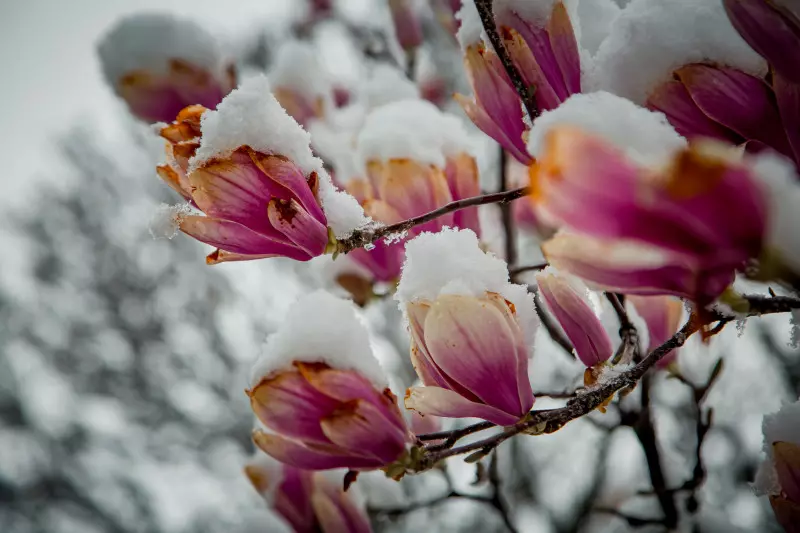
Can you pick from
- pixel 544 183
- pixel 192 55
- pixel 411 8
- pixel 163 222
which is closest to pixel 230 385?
pixel 411 8

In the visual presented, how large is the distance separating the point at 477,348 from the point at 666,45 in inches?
9.2

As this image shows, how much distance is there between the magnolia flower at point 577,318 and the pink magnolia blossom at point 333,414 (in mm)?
146

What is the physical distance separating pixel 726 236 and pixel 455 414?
0.76 feet

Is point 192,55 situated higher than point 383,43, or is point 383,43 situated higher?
point 383,43

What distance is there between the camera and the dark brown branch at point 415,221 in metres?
0.43

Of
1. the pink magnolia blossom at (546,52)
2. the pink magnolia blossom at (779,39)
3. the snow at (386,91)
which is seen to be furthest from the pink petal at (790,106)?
the snow at (386,91)

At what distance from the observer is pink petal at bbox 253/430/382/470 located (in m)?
0.43

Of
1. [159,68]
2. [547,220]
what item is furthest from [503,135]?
[159,68]

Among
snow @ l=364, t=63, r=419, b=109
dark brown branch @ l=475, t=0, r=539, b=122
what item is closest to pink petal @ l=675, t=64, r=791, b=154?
dark brown branch @ l=475, t=0, r=539, b=122

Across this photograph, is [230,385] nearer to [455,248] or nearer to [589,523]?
[589,523]

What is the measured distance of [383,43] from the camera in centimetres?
159

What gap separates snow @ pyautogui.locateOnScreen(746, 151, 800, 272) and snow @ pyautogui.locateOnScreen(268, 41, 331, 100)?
0.92 meters

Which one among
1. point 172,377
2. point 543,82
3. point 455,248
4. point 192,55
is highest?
point 192,55

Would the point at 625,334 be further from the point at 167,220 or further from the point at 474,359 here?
the point at 167,220
